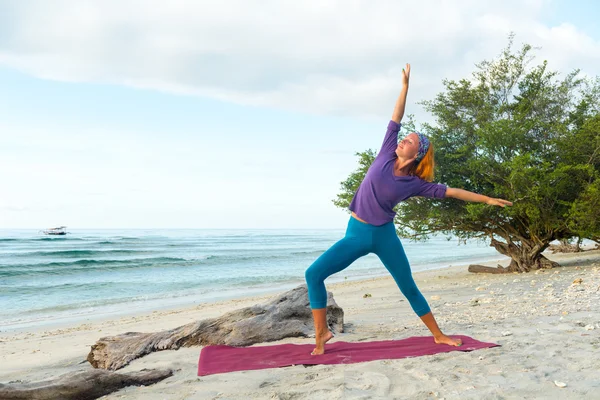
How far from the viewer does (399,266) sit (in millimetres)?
4867

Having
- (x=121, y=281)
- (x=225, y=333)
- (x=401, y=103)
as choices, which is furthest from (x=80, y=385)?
(x=121, y=281)

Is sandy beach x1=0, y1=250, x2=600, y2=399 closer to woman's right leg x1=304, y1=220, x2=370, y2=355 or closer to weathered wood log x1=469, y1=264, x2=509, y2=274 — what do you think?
woman's right leg x1=304, y1=220, x2=370, y2=355

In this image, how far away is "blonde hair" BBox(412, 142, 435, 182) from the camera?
481 cm

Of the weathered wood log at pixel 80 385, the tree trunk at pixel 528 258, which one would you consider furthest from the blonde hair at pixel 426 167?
the tree trunk at pixel 528 258

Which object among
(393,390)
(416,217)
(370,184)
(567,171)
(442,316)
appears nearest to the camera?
Result: (393,390)

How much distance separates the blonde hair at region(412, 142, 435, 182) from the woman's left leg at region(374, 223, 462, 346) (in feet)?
1.82

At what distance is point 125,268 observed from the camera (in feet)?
90.7

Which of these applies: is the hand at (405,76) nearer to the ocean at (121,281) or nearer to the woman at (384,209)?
the woman at (384,209)

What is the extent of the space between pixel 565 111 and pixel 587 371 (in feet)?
47.9

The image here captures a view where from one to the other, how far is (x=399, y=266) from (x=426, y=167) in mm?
976

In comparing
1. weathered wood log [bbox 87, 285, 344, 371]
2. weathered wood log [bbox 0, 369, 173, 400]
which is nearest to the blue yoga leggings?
weathered wood log [bbox 87, 285, 344, 371]

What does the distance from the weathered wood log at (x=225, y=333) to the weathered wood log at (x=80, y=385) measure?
112 cm

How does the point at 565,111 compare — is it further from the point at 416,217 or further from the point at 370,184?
the point at 370,184

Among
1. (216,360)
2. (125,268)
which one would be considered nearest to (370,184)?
(216,360)
